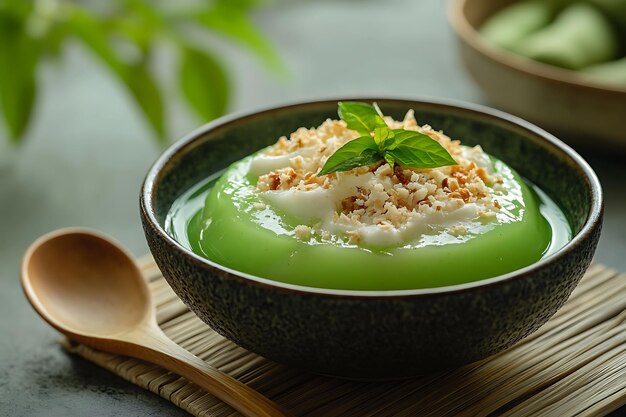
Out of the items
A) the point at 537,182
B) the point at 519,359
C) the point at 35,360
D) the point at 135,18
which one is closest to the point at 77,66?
the point at 135,18

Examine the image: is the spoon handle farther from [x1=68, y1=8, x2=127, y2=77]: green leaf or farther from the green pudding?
[x1=68, y1=8, x2=127, y2=77]: green leaf

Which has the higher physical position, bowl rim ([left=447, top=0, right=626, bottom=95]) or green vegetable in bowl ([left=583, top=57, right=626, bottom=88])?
bowl rim ([left=447, top=0, right=626, bottom=95])

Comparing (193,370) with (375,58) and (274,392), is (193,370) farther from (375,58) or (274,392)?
(375,58)

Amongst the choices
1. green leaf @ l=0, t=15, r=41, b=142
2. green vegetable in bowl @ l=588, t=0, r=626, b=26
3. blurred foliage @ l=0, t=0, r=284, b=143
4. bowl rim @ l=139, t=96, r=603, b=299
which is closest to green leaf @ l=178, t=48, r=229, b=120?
blurred foliage @ l=0, t=0, r=284, b=143

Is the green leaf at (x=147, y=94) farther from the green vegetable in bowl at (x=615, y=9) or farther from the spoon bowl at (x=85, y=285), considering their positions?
the green vegetable in bowl at (x=615, y=9)

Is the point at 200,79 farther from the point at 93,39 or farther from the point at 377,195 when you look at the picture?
the point at 377,195

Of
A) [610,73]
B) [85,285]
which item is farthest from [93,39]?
[610,73]

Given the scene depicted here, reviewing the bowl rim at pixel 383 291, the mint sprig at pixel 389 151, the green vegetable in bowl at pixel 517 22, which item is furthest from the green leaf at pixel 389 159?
the green vegetable in bowl at pixel 517 22
